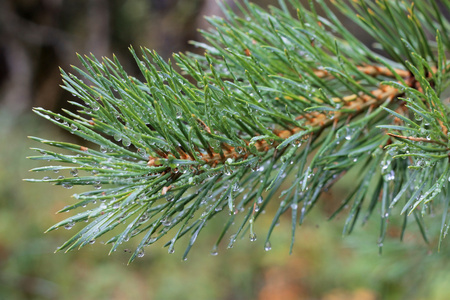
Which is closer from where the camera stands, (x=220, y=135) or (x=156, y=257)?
(x=220, y=135)

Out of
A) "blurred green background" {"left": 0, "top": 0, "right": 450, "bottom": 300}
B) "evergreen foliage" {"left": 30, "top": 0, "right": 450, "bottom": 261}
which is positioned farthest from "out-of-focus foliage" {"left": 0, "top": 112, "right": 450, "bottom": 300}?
"evergreen foliage" {"left": 30, "top": 0, "right": 450, "bottom": 261}

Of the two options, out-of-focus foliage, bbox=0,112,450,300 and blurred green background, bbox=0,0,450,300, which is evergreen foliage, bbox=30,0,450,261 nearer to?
blurred green background, bbox=0,0,450,300

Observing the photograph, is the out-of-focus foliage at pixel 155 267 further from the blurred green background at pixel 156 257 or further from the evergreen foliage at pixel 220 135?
the evergreen foliage at pixel 220 135

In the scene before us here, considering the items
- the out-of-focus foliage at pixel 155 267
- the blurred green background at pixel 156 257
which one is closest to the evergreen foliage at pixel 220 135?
the blurred green background at pixel 156 257

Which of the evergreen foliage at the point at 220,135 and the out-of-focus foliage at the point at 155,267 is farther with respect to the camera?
the out-of-focus foliage at the point at 155,267

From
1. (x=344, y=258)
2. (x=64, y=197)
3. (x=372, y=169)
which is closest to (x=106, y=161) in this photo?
(x=372, y=169)

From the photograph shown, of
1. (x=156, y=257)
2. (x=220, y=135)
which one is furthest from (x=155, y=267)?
(x=220, y=135)

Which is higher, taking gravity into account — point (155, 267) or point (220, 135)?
point (220, 135)

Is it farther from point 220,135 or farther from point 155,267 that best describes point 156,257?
point 220,135

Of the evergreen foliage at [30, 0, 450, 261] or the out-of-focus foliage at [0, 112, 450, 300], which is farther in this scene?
the out-of-focus foliage at [0, 112, 450, 300]

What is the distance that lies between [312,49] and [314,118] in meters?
0.08

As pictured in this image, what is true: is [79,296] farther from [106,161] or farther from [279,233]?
[106,161]

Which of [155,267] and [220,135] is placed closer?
[220,135]

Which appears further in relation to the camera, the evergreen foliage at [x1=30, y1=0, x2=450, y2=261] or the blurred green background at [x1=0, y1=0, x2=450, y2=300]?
the blurred green background at [x1=0, y1=0, x2=450, y2=300]
